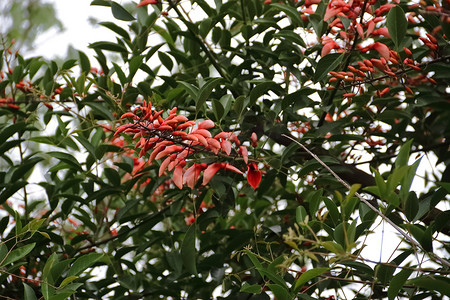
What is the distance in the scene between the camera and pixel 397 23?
43.3 inches

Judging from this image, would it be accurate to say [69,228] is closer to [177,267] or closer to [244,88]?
[177,267]

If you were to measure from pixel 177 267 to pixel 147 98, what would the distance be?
40cm

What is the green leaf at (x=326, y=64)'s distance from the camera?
3.76 ft

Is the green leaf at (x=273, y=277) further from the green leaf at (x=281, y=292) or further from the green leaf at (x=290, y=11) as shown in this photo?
the green leaf at (x=290, y=11)

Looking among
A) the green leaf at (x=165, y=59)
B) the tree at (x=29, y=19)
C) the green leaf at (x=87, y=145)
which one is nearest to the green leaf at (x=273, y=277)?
Result: the green leaf at (x=87, y=145)

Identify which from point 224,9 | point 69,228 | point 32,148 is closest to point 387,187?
point 224,9

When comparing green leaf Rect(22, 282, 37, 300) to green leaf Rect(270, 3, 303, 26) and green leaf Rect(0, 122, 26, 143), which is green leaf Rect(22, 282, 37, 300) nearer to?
green leaf Rect(0, 122, 26, 143)

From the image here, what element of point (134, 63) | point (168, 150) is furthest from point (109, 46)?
point (168, 150)

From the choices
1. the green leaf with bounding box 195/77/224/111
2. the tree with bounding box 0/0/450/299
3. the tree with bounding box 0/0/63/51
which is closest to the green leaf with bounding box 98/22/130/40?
the tree with bounding box 0/0/450/299

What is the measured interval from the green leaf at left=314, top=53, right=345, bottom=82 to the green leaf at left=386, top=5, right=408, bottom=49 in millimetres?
102

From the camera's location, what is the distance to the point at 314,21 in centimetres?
130

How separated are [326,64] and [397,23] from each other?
0.15 m

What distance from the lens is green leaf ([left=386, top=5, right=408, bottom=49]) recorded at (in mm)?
1089

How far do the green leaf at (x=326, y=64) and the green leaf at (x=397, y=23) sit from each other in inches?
4.0
